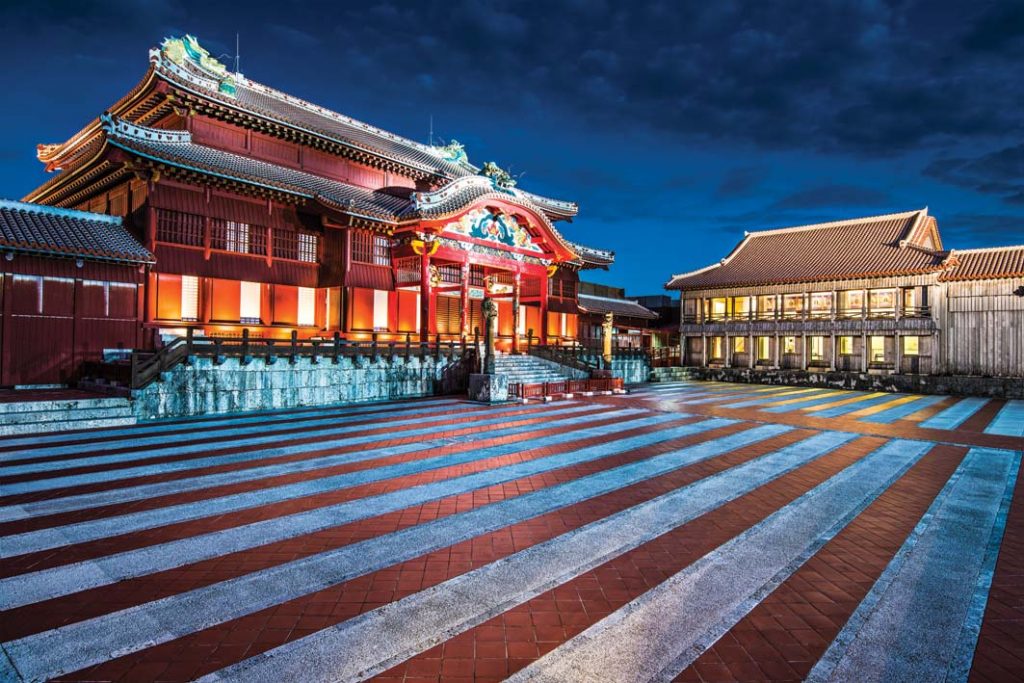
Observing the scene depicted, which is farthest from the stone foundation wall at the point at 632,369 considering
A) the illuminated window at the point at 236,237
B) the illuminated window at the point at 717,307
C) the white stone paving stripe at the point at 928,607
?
the white stone paving stripe at the point at 928,607

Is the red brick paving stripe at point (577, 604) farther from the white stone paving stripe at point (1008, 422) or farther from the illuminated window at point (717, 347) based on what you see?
the illuminated window at point (717, 347)

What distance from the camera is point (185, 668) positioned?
349 cm

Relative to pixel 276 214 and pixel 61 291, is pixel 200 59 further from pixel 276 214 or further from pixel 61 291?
pixel 61 291

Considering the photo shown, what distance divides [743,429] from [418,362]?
11.8m

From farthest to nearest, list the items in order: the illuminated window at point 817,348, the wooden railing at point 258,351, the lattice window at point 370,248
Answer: the illuminated window at point 817,348, the lattice window at point 370,248, the wooden railing at point 258,351

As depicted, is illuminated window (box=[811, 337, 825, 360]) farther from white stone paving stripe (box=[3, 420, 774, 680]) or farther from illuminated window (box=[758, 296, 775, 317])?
white stone paving stripe (box=[3, 420, 774, 680])

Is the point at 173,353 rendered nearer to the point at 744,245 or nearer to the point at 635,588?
the point at 635,588

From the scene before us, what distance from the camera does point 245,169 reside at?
19.2 metres

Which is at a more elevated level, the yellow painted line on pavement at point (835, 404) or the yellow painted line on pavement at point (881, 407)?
the yellow painted line on pavement at point (835, 404)

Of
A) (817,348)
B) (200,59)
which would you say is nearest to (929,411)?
(817,348)

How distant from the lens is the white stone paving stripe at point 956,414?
50.6 ft

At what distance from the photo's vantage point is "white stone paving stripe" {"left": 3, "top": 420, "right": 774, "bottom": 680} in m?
3.67

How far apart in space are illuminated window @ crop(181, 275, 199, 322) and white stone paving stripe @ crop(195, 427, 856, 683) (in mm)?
17691

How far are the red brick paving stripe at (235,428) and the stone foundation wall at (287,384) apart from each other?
2.20 meters
